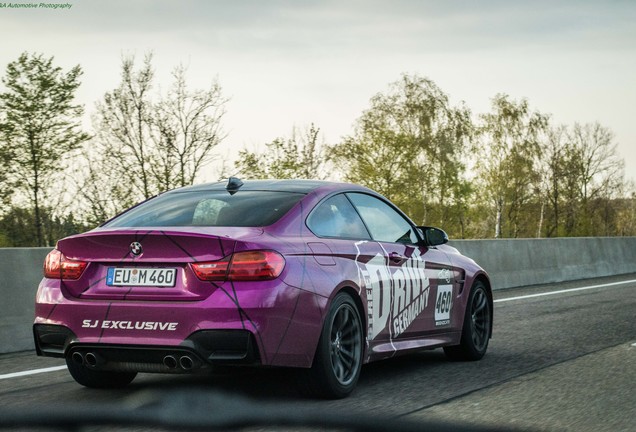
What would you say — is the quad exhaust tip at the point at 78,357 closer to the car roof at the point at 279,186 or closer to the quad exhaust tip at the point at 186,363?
the quad exhaust tip at the point at 186,363

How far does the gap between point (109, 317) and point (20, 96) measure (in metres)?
24.6

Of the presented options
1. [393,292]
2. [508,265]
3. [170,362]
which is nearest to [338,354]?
[393,292]

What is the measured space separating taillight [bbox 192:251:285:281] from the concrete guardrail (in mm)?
4047

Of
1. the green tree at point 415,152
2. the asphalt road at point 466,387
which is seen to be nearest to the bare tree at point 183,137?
the asphalt road at point 466,387

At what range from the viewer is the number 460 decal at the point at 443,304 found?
7.49 metres

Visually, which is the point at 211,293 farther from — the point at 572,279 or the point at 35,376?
the point at 572,279

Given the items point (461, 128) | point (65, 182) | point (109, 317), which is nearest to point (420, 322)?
point (109, 317)

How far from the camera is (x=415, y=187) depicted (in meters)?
74.8

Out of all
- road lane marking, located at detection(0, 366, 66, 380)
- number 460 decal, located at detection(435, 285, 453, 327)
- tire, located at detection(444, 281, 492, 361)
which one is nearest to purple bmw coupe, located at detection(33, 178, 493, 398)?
number 460 decal, located at detection(435, 285, 453, 327)

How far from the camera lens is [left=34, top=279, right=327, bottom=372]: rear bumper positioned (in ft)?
17.3

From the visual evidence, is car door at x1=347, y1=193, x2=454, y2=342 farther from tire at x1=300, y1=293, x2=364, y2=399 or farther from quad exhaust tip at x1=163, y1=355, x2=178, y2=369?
quad exhaust tip at x1=163, y1=355, x2=178, y2=369

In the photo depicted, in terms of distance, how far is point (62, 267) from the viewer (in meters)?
5.75

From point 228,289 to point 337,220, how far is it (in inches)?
54.1

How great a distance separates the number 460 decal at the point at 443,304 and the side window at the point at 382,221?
46cm
